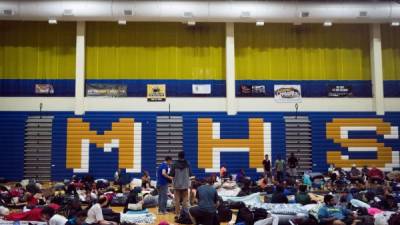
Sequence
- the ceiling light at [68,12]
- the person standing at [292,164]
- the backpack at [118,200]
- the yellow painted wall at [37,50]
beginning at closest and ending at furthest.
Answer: the backpack at [118,200]
the person standing at [292,164]
the ceiling light at [68,12]
the yellow painted wall at [37,50]

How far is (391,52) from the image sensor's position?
25453mm

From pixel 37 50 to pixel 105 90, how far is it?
4.23 meters

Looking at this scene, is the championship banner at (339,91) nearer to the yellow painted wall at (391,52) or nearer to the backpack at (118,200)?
the yellow painted wall at (391,52)

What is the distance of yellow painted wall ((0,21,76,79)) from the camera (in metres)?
24.2

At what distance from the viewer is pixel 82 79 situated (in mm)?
23781

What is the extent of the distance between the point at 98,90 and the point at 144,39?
372 cm

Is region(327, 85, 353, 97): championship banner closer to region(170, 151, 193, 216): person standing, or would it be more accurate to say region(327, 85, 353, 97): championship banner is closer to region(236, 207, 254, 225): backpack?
region(170, 151, 193, 216): person standing

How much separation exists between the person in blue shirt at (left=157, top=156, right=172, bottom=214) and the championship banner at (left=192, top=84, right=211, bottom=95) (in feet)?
36.8

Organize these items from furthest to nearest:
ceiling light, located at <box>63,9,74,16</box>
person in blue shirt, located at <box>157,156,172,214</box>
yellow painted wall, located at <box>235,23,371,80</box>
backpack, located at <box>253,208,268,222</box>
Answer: yellow painted wall, located at <box>235,23,371,80</box> < ceiling light, located at <box>63,9,74,16</box> < person in blue shirt, located at <box>157,156,172,214</box> < backpack, located at <box>253,208,268,222</box>

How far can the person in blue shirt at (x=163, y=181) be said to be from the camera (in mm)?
13375

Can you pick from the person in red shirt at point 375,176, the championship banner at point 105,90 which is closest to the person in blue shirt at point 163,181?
the person in red shirt at point 375,176

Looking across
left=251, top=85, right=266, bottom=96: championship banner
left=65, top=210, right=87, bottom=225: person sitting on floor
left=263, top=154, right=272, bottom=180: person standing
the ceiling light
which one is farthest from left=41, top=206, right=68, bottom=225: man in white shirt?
left=251, top=85, right=266, bottom=96: championship banner

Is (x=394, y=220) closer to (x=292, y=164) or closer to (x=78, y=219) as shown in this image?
(x=78, y=219)

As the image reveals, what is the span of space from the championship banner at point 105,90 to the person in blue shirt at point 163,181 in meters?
11.3
